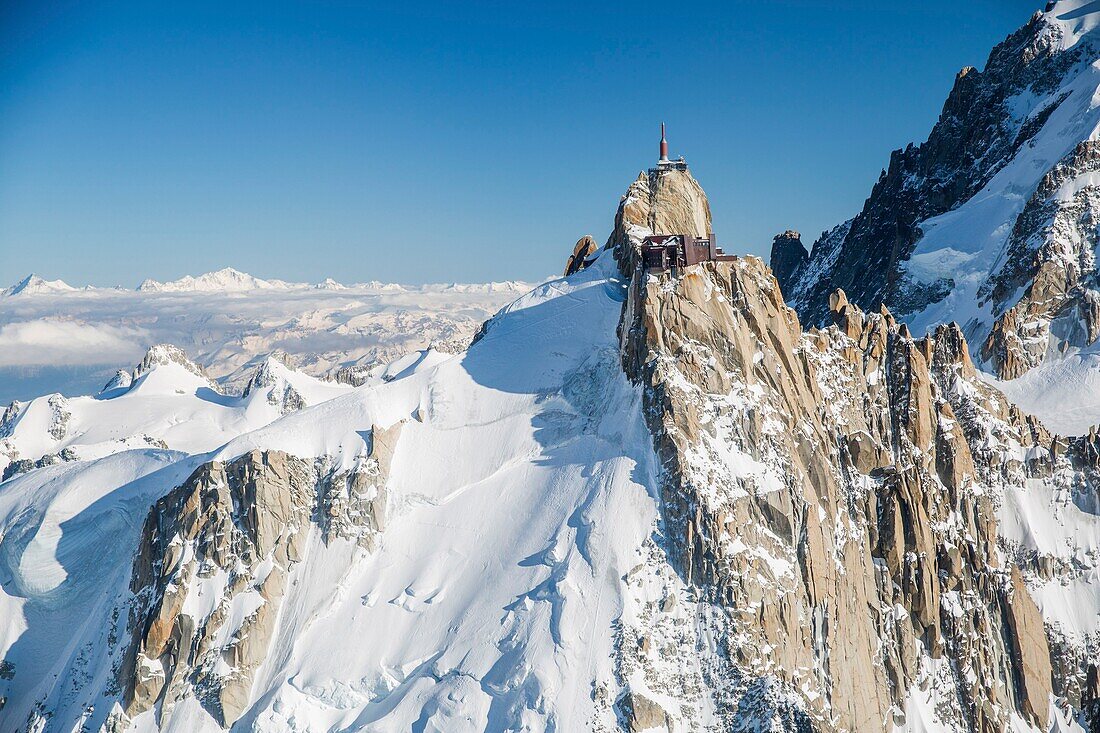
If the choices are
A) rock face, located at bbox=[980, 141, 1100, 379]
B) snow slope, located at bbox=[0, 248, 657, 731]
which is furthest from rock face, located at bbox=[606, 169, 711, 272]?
rock face, located at bbox=[980, 141, 1100, 379]

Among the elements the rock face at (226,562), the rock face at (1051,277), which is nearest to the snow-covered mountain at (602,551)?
the rock face at (226,562)

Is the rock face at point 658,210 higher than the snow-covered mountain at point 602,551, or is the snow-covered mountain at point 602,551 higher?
the rock face at point 658,210

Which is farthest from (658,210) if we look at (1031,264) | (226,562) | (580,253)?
(1031,264)

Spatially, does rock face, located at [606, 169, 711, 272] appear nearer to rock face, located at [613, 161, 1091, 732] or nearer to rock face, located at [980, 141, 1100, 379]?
rock face, located at [613, 161, 1091, 732]

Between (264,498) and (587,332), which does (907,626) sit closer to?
(587,332)

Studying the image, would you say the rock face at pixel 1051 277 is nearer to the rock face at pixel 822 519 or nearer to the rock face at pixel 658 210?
the rock face at pixel 822 519

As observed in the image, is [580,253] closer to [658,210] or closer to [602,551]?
[658,210]

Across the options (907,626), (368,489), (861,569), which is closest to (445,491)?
(368,489)
